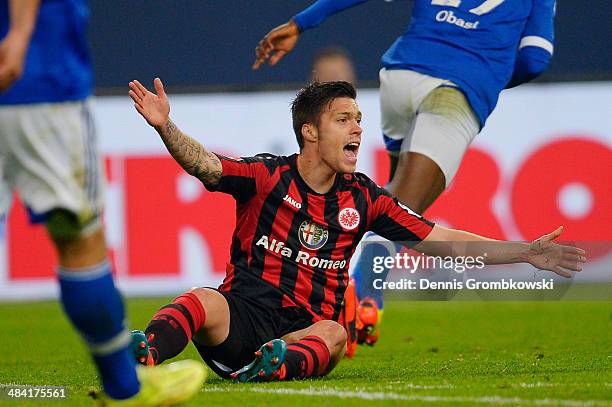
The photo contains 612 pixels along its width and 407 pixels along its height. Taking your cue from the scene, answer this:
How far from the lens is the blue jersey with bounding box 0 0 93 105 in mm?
2982

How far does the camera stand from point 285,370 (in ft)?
13.9

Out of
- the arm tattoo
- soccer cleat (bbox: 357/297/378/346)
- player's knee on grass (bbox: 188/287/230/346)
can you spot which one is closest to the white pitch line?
player's knee on grass (bbox: 188/287/230/346)

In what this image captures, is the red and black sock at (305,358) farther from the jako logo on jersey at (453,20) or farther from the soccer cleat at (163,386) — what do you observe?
the jako logo on jersey at (453,20)

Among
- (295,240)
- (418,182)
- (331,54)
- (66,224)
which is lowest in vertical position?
(295,240)

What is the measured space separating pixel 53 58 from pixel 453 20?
3.27 m

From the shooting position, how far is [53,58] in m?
3.02

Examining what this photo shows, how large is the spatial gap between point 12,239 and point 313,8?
427cm

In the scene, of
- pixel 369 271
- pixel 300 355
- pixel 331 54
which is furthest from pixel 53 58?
pixel 331 54

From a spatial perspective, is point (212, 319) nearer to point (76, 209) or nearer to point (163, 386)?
point (163, 386)

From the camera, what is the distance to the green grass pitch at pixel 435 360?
3785mm

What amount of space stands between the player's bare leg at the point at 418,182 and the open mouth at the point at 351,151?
0.94m

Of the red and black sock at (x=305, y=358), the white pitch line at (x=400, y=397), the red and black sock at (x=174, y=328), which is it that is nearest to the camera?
the white pitch line at (x=400, y=397)

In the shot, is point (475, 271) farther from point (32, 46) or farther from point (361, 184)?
point (32, 46)

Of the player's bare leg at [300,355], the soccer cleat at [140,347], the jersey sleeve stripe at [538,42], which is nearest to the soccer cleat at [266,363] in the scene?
the player's bare leg at [300,355]
